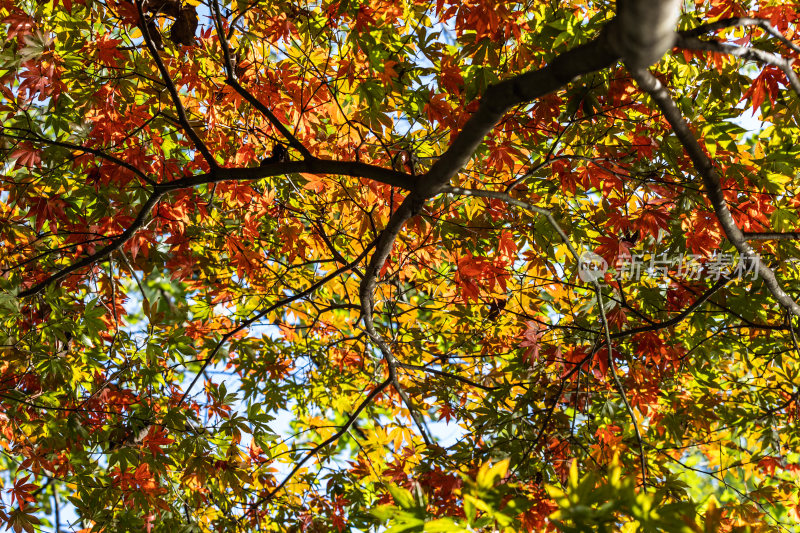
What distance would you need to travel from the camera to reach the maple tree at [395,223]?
7.43ft

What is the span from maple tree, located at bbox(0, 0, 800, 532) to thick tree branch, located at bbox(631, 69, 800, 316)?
0.4 inches

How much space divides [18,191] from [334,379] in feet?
7.34

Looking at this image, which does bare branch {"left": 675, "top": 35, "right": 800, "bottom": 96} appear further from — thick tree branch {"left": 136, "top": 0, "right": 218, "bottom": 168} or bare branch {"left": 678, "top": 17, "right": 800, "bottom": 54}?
thick tree branch {"left": 136, "top": 0, "right": 218, "bottom": 168}

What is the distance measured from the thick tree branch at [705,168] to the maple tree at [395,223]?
0.04ft

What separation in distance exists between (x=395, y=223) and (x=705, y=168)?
1.02 metres

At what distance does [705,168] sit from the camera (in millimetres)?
1689

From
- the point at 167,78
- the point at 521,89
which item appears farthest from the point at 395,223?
the point at 167,78

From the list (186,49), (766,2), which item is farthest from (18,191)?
(766,2)

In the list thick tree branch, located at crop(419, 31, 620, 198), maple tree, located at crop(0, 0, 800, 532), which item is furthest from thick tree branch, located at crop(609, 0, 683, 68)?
maple tree, located at crop(0, 0, 800, 532)

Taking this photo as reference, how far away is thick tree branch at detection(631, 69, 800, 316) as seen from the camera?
1.39 m

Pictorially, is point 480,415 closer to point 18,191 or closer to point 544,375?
point 544,375

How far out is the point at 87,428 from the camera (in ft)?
9.15

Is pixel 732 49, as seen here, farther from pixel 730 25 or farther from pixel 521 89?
pixel 521 89

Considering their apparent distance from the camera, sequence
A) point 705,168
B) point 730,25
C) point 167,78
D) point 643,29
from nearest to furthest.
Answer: point 643,29, point 730,25, point 705,168, point 167,78
